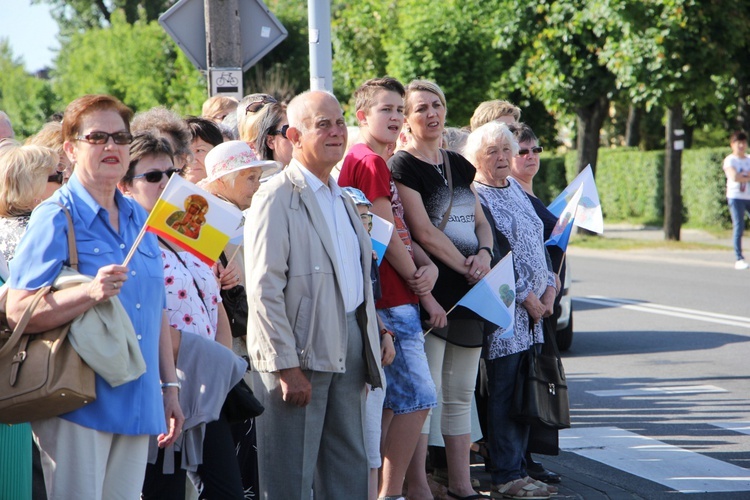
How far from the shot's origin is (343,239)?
4621mm

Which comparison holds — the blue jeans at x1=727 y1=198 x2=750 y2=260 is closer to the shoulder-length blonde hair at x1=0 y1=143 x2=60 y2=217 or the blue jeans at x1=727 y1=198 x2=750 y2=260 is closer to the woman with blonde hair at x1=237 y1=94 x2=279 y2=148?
the woman with blonde hair at x1=237 y1=94 x2=279 y2=148

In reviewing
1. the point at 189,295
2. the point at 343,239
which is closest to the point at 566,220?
the point at 343,239

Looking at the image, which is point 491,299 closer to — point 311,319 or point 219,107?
point 311,319

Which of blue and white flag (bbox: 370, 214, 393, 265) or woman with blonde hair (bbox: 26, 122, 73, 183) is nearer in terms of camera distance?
blue and white flag (bbox: 370, 214, 393, 265)

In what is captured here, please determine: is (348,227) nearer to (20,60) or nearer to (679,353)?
(679,353)

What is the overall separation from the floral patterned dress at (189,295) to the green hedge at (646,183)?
25.2 m

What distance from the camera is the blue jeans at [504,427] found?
245 inches

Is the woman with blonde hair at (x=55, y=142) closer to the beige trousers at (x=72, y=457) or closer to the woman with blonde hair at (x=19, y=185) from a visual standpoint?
the woman with blonde hair at (x=19, y=185)

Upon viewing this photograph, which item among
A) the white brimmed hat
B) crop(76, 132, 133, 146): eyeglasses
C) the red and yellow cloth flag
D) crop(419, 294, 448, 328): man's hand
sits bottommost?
crop(419, 294, 448, 328): man's hand

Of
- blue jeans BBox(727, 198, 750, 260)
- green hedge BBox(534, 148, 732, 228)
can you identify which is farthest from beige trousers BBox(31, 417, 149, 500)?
green hedge BBox(534, 148, 732, 228)

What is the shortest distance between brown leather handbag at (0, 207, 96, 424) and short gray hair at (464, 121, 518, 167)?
3.42 metres

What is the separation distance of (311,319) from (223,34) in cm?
459

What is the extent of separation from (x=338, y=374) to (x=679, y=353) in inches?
285

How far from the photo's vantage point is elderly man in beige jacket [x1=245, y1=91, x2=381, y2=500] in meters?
4.43
